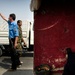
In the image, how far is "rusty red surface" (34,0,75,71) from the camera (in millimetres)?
2861

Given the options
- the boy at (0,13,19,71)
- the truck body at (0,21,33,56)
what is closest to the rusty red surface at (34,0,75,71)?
the boy at (0,13,19,71)

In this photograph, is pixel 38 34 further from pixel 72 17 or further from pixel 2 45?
pixel 2 45

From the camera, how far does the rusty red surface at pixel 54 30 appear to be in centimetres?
286

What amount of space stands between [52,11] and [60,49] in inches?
15.9

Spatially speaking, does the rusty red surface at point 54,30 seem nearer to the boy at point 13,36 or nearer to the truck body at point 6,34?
the boy at point 13,36

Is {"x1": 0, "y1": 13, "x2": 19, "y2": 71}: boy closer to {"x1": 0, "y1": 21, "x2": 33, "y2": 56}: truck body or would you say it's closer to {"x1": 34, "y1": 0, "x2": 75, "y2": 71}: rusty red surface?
{"x1": 0, "y1": 21, "x2": 33, "y2": 56}: truck body

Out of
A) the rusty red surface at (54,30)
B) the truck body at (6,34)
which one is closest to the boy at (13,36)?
the truck body at (6,34)

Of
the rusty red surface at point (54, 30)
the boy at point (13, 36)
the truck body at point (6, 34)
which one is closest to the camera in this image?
the rusty red surface at point (54, 30)

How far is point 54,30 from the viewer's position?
2.87 metres

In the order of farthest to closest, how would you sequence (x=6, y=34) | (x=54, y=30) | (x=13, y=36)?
1. (x=6, y=34)
2. (x=13, y=36)
3. (x=54, y=30)

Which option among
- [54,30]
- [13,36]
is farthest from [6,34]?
[54,30]

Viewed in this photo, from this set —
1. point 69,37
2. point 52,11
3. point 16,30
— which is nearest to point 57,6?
point 52,11

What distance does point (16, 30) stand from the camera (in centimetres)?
784

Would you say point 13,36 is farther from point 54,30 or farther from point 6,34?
point 54,30
